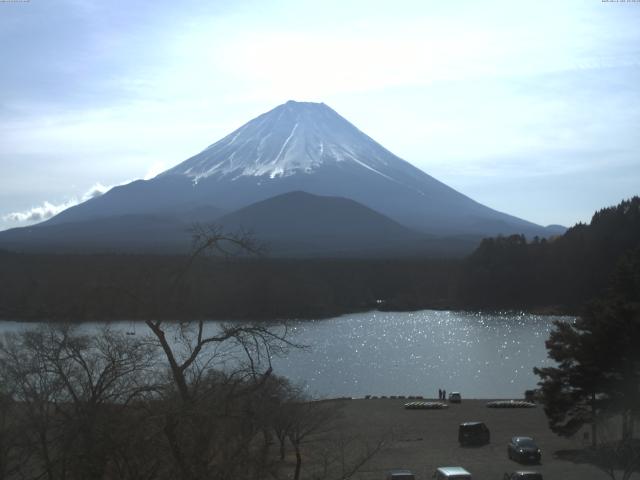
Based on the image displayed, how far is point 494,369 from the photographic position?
2297 centimetres

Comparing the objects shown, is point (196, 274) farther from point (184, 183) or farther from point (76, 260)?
point (184, 183)

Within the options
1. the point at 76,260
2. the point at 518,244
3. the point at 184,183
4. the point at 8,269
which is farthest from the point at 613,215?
the point at 184,183

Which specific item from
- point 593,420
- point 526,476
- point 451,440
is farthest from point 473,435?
point 526,476

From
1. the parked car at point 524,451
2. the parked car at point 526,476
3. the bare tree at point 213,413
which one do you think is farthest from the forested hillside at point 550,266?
the bare tree at point 213,413

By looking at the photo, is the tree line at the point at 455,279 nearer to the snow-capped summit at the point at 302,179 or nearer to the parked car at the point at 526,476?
the parked car at the point at 526,476

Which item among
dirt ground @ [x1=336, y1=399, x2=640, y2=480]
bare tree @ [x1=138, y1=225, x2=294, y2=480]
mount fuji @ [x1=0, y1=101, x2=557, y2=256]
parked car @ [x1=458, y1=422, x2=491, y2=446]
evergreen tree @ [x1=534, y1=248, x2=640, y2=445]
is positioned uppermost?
mount fuji @ [x1=0, y1=101, x2=557, y2=256]

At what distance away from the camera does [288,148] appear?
348 feet

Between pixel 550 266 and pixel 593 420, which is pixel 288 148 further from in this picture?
pixel 593 420

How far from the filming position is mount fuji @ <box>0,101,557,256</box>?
97625mm

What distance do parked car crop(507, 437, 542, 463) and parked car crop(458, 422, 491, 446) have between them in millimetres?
1070

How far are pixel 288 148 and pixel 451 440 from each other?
311ft

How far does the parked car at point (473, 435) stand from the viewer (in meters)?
12.2

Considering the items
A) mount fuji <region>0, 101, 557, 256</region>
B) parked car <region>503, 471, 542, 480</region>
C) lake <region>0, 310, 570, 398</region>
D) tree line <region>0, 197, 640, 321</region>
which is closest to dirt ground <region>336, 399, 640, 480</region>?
parked car <region>503, 471, 542, 480</region>

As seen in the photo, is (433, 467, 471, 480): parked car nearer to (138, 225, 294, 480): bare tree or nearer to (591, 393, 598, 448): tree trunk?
(591, 393, 598, 448): tree trunk
